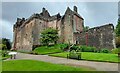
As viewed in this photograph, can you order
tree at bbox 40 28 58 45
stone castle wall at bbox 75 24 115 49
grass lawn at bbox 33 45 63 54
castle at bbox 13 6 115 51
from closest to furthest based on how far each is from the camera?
grass lawn at bbox 33 45 63 54
stone castle wall at bbox 75 24 115 49
castle at bbox 13 6 115 51
tree at bbox 40 28 58 45

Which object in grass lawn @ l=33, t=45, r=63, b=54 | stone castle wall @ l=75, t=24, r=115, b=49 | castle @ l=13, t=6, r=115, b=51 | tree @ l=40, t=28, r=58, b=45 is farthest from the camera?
tree @ l=40, t=28, r=58, b=45

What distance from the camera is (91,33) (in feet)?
153

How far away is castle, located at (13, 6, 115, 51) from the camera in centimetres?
4394

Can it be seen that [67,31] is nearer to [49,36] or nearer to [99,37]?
[49,36]

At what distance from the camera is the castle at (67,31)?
4394 centimetres

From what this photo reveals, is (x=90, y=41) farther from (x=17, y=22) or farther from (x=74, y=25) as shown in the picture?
(x=17, y=22)

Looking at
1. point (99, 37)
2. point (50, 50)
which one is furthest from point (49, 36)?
point (99, 37)

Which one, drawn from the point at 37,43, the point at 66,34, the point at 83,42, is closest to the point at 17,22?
the point at 37,43

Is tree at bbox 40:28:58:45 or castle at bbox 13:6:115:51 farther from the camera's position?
tree at bbox 40:28:58:45

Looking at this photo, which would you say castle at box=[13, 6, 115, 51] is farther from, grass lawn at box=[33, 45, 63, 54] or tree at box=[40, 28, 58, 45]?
grass lawn at box=[33, 45, 63, 54]

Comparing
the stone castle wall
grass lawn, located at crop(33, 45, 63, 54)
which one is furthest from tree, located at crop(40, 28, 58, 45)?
the stone castle wall

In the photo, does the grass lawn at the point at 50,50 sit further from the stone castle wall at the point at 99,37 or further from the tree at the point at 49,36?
the stone castle wall at the point at 99,37

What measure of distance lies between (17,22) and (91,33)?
4164 centimetres

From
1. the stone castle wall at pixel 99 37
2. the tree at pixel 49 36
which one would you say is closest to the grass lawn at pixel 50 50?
the tree at pixel 49 36
